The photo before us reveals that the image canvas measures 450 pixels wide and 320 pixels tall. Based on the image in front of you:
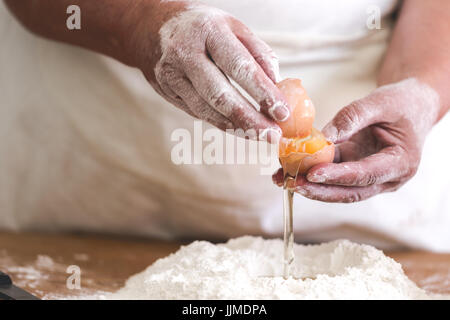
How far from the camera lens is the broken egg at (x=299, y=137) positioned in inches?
20.6

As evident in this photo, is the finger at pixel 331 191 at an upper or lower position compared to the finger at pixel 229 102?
lower

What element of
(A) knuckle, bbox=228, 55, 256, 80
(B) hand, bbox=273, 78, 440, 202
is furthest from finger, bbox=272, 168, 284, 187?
(A) knuckle, bbox=228, 55, 256, 80

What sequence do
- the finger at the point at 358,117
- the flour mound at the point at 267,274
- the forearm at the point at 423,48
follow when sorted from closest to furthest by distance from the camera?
the flour mound at the point at 267,274, the finger at the point at 358,117, the forearm at the point at 423,48

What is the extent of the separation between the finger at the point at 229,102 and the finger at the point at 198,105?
0.06ft

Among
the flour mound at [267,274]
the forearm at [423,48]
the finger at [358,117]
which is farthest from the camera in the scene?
the forearm at [423,48]

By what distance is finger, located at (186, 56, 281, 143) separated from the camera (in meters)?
0.51

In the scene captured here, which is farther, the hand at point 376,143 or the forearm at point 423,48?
the forearm at point 423,48

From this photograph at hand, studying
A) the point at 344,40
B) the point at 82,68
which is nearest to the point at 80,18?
the point at 82,68

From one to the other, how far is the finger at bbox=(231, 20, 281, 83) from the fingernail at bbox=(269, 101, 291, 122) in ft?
0.11

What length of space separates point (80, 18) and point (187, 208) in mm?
275

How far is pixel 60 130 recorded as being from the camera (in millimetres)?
840

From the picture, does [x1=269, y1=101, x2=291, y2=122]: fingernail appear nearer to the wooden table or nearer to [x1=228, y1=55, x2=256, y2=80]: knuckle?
→ [x1=228, y1=55, x2=256, y2=80]: knuckle

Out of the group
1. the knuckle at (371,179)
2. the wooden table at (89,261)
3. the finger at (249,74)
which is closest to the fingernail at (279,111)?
the finger at (249,74)

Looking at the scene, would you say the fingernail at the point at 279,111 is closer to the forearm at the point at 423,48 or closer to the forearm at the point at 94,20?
the forearm at the point at 94,20
